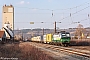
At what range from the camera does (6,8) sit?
99750 mm

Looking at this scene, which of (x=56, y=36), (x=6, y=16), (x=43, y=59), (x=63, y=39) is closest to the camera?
(x=43, y=59)

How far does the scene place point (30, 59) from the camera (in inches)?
591

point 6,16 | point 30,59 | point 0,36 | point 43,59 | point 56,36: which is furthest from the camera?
point 6,16

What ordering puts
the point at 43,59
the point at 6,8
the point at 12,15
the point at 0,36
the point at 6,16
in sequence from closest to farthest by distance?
the point at 43,59 < the point at 0,36 < the point at 6,16 < the point at 12,15 < the point at 6,8

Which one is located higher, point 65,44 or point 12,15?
point 12,15

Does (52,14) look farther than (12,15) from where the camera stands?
No

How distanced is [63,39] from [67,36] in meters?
1.49

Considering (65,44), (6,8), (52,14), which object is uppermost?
(6,8)

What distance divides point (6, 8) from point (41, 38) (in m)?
27.6

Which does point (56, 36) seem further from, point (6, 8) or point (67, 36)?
point (6, 8)

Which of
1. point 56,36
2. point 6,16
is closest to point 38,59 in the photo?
point 56,36

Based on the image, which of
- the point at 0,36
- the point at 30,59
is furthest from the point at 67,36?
the point at 0,36

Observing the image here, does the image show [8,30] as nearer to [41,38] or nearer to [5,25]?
[5,25]

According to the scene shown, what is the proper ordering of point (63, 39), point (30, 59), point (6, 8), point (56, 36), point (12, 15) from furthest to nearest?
point (6, 8) → point (12, 15) → point (56, 36) → point (63, 39) → point (30, 59)
